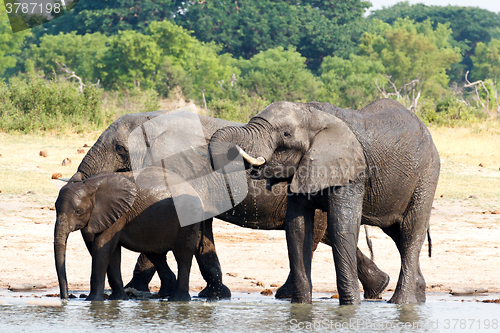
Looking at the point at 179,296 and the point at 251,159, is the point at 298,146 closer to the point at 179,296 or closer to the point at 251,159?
the point at 251,159

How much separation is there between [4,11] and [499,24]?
39.6 m

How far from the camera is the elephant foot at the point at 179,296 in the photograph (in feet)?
19.5

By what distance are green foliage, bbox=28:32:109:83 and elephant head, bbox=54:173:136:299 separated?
113 feet

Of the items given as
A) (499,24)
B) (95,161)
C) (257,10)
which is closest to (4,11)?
(257,10)

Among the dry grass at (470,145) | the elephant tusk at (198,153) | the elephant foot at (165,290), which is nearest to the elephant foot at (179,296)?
the elephant foot at (165,290)

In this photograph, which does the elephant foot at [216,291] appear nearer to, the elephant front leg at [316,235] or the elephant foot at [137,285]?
the elephant front leg at [316,235]

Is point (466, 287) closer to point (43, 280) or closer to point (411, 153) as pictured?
point (411, 153)

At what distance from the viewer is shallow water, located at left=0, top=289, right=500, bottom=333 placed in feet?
16.4

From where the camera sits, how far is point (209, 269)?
6.18m

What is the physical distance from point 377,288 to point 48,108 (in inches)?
493

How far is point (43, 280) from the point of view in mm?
6773

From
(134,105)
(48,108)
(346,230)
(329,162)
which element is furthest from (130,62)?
(346,230)

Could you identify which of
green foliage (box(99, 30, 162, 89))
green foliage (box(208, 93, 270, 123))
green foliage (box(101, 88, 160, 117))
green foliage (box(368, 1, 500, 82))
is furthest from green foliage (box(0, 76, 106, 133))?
green foliage (box(368, 1, 500, 82))

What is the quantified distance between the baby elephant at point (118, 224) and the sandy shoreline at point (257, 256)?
0.90m
